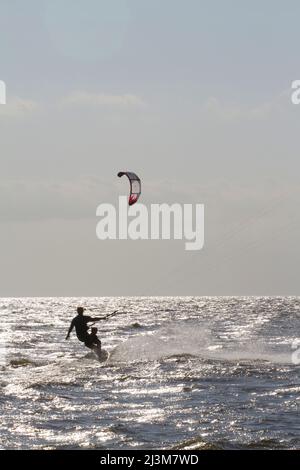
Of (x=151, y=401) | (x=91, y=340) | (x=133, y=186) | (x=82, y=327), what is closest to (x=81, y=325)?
(x=82, y=327)

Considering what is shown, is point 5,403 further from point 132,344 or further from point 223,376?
point 132,344

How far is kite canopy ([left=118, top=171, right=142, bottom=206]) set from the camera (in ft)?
93.6

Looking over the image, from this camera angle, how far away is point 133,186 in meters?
28.9

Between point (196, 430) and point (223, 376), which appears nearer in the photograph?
point (196, 430)

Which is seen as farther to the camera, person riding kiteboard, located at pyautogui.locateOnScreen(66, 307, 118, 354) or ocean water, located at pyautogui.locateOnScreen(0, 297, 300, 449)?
person riding kiteboard, located at pyautogui.locateOnScreen(66, 307, 118, 354)

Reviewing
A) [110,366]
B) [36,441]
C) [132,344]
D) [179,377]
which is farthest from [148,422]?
[132,344]

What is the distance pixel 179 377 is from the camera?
22984 mm

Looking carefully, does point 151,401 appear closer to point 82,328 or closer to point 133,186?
point 82,328

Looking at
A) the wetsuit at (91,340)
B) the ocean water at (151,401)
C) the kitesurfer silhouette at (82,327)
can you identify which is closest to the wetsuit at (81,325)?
the kitesurfer silhouette at (82,327)

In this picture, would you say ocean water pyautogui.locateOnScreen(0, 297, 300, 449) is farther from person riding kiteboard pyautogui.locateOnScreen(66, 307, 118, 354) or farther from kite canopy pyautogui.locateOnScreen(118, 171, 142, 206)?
kite canopy pyautogui.locateOnScreen(118, 171, 142, 206)

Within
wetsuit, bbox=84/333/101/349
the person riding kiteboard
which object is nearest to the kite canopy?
the person riding kiteboard

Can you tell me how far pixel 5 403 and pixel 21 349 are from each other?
17778 mm

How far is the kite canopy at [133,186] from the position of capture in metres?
28.5

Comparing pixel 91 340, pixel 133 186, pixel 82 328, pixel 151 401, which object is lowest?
pixel 151 401
